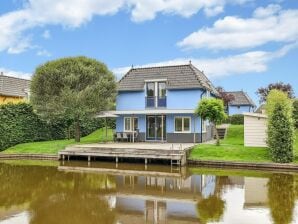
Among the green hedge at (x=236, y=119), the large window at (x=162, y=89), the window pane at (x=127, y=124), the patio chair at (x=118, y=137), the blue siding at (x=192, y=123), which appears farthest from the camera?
the green hedge at (x=236, y=119)

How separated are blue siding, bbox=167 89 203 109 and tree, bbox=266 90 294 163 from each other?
322 inches

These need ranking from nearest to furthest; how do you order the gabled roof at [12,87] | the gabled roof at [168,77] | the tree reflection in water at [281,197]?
the tree reflection in water at [281,197], the gabled roof at [168,77], the gabled roof at [12,87]

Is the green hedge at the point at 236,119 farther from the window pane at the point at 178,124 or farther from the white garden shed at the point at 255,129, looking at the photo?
the white garden shed at the point at 255,129

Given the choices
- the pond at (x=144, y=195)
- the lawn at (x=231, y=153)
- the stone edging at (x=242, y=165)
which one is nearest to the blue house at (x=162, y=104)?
the lawn at (x=231, y=153)

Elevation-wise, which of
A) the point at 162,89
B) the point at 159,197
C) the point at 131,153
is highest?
the point at 162,89

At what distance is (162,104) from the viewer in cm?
3034

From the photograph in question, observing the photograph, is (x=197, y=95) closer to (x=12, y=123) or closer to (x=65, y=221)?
(x=12, y=123)

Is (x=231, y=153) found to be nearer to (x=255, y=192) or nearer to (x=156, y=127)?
(x=255, y=192)

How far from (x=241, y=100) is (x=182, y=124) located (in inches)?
1264

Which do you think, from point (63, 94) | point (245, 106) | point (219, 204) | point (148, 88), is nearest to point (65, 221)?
point (219, 204)

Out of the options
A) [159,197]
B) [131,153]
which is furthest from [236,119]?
[159,197]

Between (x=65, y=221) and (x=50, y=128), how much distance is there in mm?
23345

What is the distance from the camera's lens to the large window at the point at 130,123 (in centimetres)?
3144

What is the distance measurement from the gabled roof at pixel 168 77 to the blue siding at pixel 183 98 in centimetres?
50
